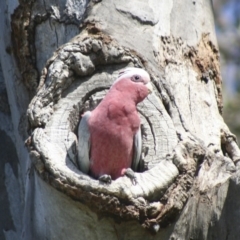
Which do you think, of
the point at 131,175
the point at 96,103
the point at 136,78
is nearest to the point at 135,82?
the point at 136,78

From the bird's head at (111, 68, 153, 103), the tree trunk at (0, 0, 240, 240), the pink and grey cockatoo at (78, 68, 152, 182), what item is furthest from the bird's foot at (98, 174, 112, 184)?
the bird's head at (111, 68, 153, 103)

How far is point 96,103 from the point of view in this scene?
3.22 meters

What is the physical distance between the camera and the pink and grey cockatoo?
122 inches

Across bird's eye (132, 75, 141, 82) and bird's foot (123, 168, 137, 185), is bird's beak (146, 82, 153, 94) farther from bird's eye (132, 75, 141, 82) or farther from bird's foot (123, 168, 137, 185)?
bird's foot (123, 168, 137, 185)

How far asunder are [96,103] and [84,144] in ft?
0.67

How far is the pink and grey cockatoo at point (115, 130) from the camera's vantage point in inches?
122

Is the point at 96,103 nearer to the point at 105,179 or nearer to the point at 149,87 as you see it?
the point at 149,87

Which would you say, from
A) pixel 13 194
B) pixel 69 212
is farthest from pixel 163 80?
pixel 13 194

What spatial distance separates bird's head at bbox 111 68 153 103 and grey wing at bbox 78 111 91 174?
0.18m

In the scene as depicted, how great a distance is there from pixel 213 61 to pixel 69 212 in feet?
3.81

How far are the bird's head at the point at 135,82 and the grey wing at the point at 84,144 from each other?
18 cm

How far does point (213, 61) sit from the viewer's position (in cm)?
354

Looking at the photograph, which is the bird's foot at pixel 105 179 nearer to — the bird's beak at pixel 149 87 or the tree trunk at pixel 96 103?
the tree trunk at pixel 96 103

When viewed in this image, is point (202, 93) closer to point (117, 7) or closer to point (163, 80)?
point (163, 80)
